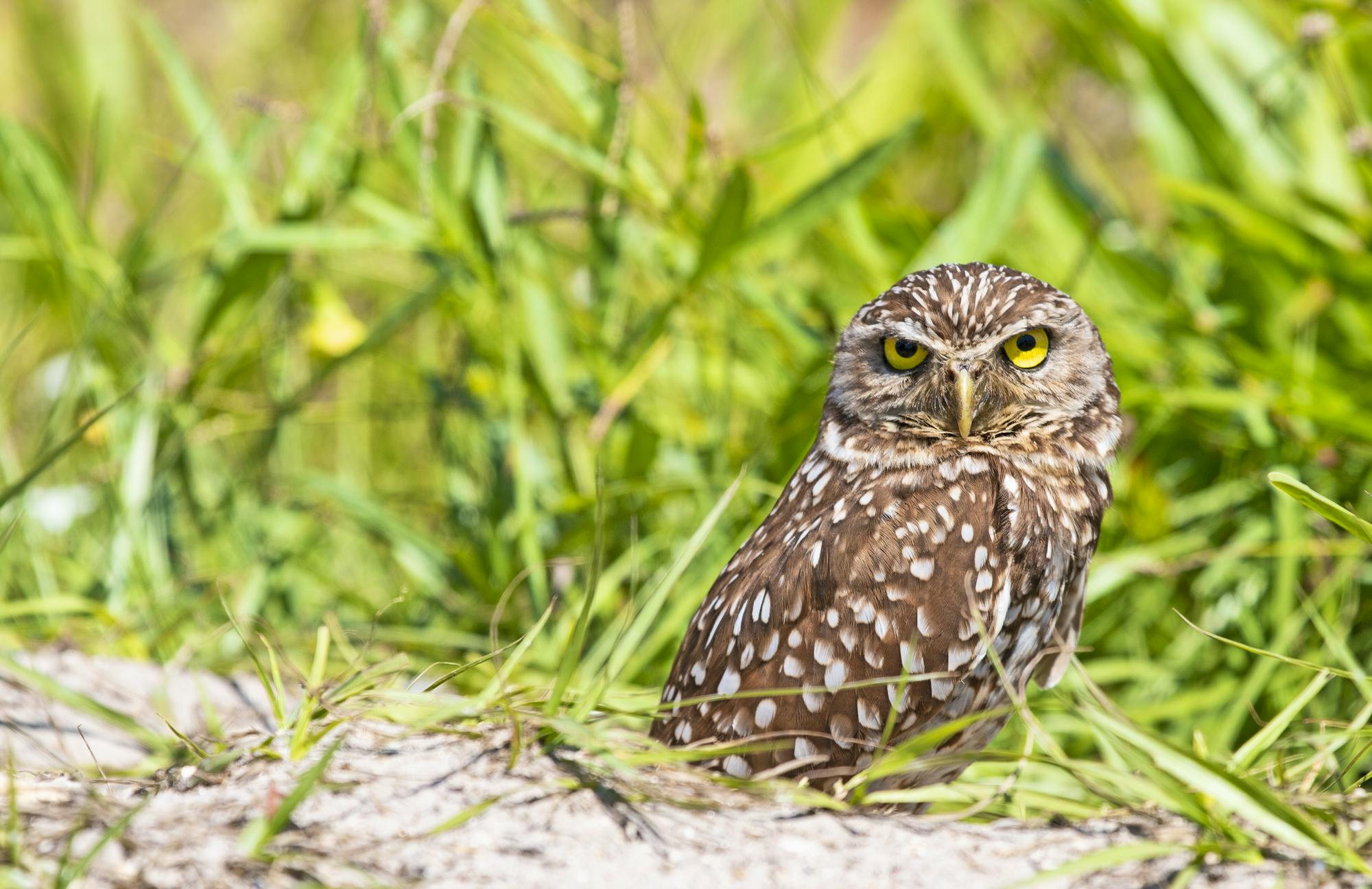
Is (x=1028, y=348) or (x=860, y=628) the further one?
(x=1028, y=348)

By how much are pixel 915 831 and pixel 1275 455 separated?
7.26ft

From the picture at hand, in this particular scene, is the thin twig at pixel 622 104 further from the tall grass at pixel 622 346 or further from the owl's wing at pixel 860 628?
the owl's wing at pixel 860 628

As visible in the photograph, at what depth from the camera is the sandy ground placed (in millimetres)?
1767

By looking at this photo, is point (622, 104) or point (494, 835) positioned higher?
point (622, 104)

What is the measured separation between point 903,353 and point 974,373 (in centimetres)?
16

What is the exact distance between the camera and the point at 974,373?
8.48ft

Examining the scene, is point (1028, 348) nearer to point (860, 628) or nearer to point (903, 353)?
point (903, 353)

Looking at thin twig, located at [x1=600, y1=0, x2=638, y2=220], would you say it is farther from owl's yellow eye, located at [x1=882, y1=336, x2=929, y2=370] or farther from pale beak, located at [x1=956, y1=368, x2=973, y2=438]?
pale beak, located at [x1=956, y1=368, x2=973, y2=438]

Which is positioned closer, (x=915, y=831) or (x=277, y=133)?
(x=915, y=831)

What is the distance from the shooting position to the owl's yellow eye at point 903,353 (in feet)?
8.63

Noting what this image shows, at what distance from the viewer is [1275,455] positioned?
3.61 meters

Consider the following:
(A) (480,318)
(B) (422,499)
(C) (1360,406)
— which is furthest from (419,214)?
(C) (1360,406)


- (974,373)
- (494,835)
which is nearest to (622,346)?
(974,373)

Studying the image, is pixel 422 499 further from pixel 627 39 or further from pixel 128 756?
pixel 627 39
